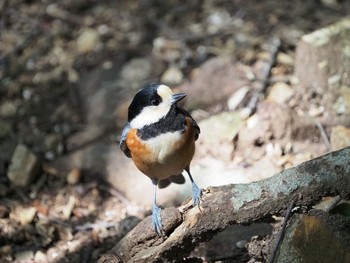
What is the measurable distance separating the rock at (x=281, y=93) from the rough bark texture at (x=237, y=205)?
207 cm

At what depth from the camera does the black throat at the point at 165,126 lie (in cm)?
341

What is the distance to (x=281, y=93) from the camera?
4887 mm

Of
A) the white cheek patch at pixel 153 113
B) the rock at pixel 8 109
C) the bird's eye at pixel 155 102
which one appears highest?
the bird's eye at pixel 155 102

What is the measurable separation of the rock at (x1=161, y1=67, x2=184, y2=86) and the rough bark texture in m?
2.53

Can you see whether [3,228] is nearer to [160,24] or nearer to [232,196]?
[232,196]

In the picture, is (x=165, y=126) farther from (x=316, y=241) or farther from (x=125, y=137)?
(x=316, y=241)

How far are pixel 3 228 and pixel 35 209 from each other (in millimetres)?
276

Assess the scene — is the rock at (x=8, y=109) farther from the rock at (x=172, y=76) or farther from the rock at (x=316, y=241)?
the rock at (x=316, y=241)

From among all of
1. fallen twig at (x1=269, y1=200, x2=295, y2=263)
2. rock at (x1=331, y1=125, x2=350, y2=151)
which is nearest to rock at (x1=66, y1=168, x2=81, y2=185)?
rock at (x1=331, y1=125, x2=350, y2=151)

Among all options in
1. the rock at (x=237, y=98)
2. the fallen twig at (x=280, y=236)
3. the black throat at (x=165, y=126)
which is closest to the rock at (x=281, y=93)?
the rock at (x=237, y=98)

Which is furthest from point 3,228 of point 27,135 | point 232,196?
point 232,196

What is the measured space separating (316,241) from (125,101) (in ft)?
9.81

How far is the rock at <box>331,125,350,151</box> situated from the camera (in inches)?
161

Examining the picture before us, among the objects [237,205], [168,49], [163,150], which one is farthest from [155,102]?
[168,49]
